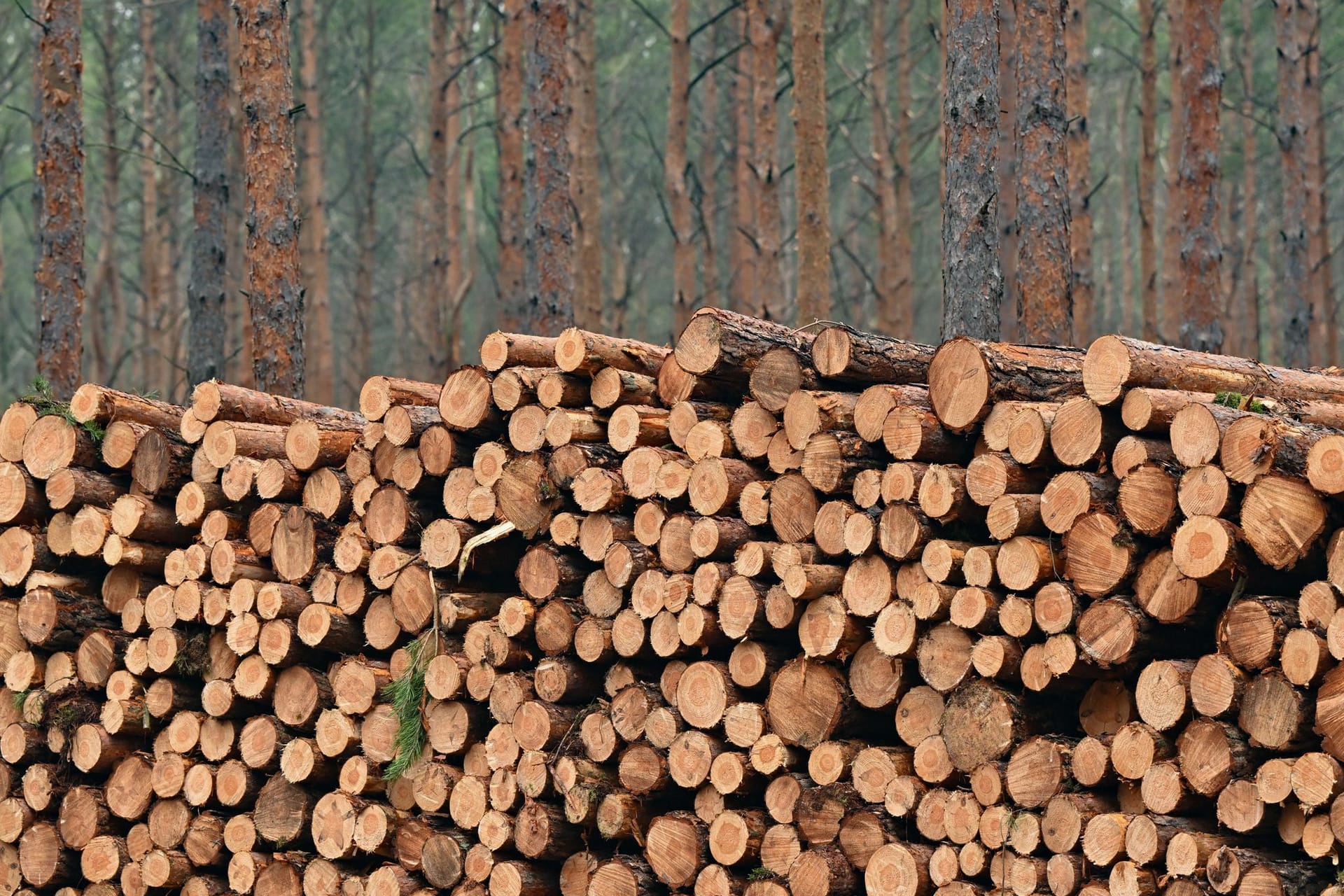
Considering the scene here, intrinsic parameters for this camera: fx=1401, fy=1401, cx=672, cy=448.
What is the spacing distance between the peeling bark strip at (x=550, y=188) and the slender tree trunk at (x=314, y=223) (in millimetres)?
7505

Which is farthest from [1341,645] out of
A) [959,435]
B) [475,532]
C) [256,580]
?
[256,580]

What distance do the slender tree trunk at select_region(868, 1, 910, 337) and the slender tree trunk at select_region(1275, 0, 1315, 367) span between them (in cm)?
412

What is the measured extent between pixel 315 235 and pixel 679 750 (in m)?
13.6

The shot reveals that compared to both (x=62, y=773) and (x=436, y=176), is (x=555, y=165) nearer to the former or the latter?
(x=62, y=773)

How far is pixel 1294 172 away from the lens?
45.9 feet

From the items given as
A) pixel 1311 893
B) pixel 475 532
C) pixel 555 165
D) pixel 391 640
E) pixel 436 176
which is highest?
pixel 436 176

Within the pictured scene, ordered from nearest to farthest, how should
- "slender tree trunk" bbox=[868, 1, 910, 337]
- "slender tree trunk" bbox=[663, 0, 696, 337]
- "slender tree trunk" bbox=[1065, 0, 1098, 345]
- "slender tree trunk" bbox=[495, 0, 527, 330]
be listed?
1. "slender tree trunk" bbox=[1065, 0, 1098, 345]
2. "slender tree trunk" bbox=[663, 0, 696, 337]
3. "slender tree trunk" bbox=[495, 0, 527, 330]
4. "slender tree trunk" bbox=[868, 1, 910, 337]

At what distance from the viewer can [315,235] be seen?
17094mm

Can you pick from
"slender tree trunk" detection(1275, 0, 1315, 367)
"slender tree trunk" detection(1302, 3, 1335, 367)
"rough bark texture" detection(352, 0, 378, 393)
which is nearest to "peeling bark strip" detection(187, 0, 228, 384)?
"rough bark texture" detection(352, 0, 378, 393)

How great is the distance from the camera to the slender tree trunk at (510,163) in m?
13.5

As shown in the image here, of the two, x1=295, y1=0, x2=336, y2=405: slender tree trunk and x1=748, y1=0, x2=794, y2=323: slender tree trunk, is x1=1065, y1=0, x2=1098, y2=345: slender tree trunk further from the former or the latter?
x1=295, y1=0, x2=336, y2=405: slender tree trunk

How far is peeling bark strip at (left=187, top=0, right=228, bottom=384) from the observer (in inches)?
444

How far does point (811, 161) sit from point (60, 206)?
5.27 meters

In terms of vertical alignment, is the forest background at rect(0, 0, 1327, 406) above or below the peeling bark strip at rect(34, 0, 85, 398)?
above
